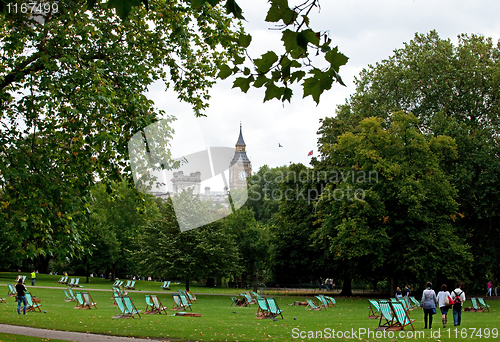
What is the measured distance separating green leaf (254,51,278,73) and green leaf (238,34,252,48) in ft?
0.67

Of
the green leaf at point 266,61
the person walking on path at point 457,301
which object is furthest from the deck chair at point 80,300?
the green leaf at point 266,61

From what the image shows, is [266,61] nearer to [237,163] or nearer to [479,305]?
[479,305]

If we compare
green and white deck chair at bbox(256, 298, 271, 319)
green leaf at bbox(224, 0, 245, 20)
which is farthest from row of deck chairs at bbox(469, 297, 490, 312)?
green leaf at bbox(224, 0, 245, 20)

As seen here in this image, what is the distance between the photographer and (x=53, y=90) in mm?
10398

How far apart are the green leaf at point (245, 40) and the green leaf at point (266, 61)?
21 cm

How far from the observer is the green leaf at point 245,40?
4070 mm

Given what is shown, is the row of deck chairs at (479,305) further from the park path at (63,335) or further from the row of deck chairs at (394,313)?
the park path at (63,335)

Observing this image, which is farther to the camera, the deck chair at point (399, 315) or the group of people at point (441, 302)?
the group of people at point (441, 302)

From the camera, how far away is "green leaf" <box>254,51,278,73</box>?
423 centimetres

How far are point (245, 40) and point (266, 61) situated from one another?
0.29 meters

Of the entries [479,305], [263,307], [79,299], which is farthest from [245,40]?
[479,305]

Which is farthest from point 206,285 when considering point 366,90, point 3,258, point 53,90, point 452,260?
point 53,90

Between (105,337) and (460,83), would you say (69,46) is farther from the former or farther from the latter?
(460,83)

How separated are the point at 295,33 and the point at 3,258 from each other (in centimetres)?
4938
